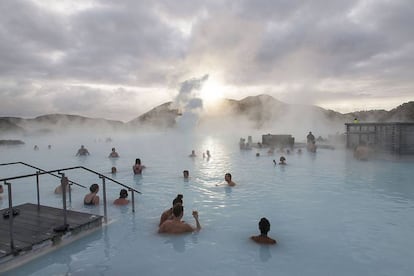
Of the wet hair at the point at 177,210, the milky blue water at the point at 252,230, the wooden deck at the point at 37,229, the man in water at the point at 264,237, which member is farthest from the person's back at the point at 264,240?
the wooden deck at the point at 37,229

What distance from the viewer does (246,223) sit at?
8062mm

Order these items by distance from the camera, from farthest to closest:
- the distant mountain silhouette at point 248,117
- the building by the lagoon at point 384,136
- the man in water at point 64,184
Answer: the distant mountain silhouette at point 248,117 < the building by the lagoon at point 384,136 < the man in water at point 64,184

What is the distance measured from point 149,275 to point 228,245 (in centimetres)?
195

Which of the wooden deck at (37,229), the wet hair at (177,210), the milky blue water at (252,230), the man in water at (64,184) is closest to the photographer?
the wooden deck at (37,229)

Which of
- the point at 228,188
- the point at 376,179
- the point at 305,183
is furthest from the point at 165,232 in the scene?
the point at 376,179

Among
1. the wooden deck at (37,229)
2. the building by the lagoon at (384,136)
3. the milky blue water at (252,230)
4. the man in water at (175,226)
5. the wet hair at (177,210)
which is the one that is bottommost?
the milky blue water at (252,230)

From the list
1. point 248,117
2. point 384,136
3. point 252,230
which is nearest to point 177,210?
point 252,230

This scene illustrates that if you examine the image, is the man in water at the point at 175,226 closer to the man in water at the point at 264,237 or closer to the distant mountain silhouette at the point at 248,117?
the man in water at the point at 264,237

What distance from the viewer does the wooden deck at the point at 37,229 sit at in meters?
5.44

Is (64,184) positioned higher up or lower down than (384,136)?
lower down

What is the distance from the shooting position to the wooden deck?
5438 mm

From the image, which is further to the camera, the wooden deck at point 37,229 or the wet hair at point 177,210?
the wet hair at point 177,210

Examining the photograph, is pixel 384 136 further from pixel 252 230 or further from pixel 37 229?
pixel 37 229

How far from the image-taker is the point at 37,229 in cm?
634
